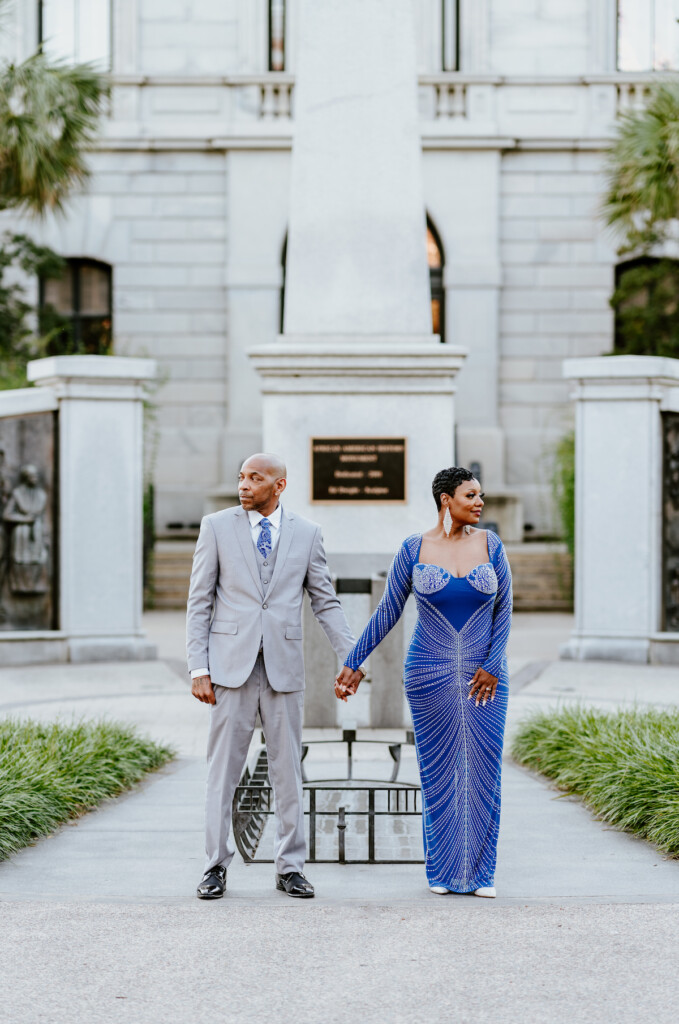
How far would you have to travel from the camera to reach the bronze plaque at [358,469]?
34.4ft

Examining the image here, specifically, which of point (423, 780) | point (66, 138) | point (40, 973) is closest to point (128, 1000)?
point (40, 973)

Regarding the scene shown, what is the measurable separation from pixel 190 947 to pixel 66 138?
54.4ft

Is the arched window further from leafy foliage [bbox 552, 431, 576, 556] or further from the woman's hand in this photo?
the woman's hand

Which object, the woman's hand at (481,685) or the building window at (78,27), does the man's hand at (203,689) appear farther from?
the building window at (78,27)

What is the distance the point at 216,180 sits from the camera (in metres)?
25.6

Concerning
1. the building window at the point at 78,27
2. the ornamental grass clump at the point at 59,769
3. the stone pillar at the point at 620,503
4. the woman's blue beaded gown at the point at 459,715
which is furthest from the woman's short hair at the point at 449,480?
the building window at the point at 78,27

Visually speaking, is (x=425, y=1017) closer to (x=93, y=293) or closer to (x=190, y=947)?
(x=190, y=947)

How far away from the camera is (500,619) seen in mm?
5773

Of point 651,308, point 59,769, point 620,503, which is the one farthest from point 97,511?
point 651,308

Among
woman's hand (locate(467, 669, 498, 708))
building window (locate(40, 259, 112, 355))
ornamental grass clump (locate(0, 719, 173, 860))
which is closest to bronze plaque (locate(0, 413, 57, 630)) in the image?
ornamental grass clump (locate(0, 719, 173, 860))

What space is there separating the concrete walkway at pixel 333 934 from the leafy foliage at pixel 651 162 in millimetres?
13132

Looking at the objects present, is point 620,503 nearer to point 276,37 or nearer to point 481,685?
point 481,685

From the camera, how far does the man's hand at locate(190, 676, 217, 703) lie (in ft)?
18.4

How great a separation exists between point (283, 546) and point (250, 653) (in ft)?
1.49
